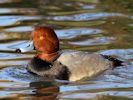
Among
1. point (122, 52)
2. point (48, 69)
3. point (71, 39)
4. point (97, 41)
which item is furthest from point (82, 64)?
point (71, 39)

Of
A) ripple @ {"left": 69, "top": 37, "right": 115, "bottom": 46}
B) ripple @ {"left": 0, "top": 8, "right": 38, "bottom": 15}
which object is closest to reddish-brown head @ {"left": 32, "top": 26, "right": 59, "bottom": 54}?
ripple @ {"left": 69, "top": 37, "right": 115, "bottom": 46}

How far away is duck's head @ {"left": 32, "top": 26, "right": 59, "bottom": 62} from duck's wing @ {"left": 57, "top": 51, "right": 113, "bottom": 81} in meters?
0.21

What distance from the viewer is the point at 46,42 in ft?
32.3

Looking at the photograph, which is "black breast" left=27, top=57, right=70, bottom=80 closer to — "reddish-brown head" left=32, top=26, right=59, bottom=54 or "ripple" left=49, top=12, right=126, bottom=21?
"reddish-brown head" left=32, top=26, right=59, bottom=54

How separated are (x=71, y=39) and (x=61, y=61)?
7.36ft

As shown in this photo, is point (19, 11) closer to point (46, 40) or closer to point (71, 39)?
point (71, 39)

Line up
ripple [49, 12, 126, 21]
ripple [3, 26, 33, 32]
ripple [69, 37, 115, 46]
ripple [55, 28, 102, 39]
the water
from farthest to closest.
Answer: ripple [49, 12, 126, 21] < ripple [3, 26, 33, 32] < ripple [55, 28, 102, 39] < ripple [69, 37, 115, 46] < the water

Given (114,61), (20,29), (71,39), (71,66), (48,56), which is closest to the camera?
(71,66)

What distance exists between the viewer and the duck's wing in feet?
31.1

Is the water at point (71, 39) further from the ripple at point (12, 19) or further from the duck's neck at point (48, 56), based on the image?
the duck's neck at point (48, 56)

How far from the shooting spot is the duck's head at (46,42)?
9.81 meters

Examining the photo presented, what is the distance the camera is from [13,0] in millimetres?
14953

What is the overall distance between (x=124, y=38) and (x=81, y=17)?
2102 millimetres

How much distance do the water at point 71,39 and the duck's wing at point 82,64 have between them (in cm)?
20
